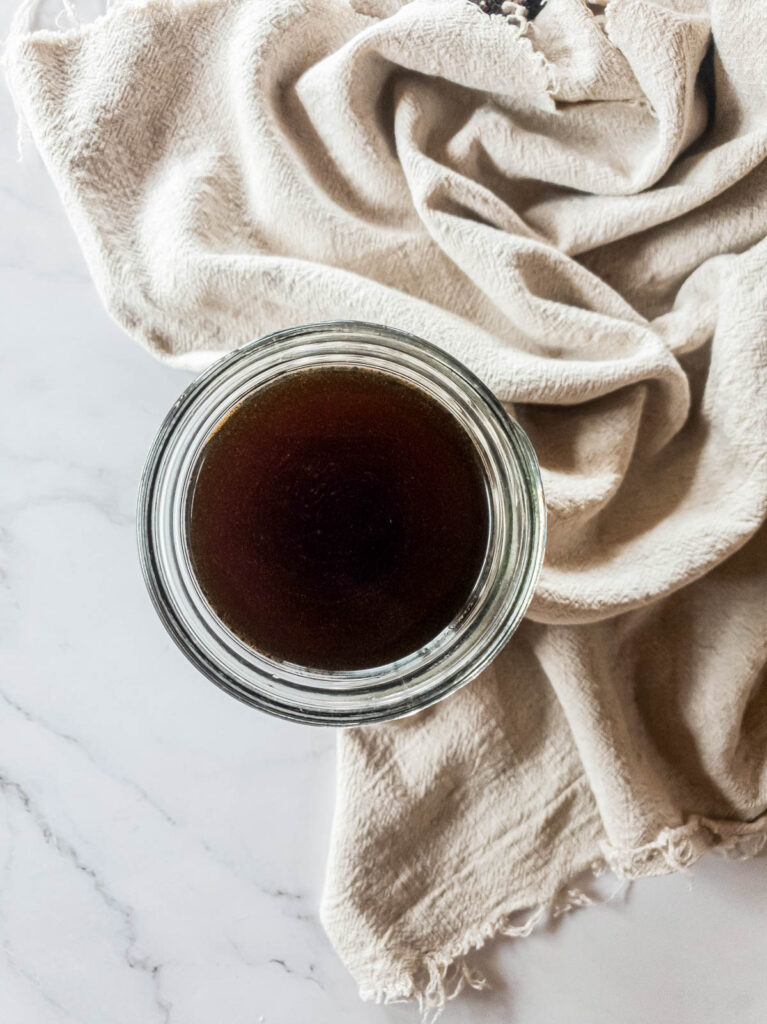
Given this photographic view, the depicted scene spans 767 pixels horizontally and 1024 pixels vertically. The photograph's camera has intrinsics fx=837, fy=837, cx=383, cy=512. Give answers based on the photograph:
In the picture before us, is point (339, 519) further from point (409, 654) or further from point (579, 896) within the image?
point (579, 896)

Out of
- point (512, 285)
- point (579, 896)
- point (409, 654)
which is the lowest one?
point (579, 896)

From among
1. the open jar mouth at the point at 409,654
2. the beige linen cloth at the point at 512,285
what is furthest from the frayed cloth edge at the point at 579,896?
the open jar mouth at the point at 409,654

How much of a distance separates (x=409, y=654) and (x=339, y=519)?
8 cm

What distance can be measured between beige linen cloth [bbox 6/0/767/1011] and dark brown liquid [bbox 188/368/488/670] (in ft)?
0.29

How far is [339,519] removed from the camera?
0.45 meters

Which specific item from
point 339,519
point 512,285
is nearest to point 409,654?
point 339,519

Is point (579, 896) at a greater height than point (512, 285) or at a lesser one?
lesser

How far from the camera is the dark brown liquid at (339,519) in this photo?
1.48 feet

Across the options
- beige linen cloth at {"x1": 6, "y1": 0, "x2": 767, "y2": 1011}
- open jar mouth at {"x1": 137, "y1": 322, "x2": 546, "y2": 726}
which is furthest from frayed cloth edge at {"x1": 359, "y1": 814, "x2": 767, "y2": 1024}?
open jar mouth at {"x1": 137, "y1": 322, "x2": 546, "y2": 726}

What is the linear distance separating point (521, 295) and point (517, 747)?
310 mm

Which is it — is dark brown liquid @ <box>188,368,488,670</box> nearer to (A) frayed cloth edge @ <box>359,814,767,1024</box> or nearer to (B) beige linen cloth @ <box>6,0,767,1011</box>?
(B) beige linen cloth @ <box>6,0,767,1011</box>

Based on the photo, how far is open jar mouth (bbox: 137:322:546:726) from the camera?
0.44 metres

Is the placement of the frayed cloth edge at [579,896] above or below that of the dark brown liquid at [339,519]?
below

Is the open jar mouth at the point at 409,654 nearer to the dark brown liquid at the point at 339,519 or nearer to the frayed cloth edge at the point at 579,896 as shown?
the dark brown liquid at the point at 339,519
